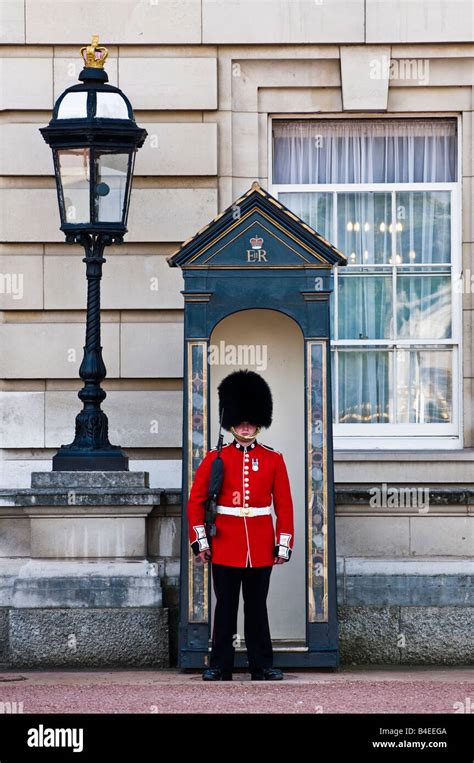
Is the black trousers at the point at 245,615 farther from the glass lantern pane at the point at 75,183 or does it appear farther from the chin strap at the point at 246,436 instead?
the glass lantern pane at the point at 75,183

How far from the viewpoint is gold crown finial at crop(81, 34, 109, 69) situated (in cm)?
1074

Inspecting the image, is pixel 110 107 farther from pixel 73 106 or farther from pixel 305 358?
pixel 305 358

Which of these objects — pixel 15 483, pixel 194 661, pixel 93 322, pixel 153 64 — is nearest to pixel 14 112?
pixel 153 64

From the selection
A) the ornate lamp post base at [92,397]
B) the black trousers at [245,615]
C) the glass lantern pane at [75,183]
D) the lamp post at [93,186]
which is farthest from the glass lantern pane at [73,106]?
the black trousers at [245,615]

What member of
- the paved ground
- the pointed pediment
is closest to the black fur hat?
the pointed pediment

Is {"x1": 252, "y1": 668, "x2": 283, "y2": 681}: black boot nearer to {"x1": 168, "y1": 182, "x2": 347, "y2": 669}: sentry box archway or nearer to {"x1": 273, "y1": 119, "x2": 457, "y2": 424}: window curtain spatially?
{"x1": 168, "y1": 182, "x2": 347, "y2": 669}: sentry box archway

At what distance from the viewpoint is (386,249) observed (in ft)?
38.6

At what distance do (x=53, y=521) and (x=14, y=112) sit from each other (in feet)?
8.84

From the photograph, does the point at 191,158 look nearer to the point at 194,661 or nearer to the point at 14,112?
the point at 14,112

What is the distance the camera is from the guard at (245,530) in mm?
9914

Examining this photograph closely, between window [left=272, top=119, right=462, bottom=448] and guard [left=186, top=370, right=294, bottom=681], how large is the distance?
1725 millimetres

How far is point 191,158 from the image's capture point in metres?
11.5

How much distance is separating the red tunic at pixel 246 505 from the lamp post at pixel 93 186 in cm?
99
